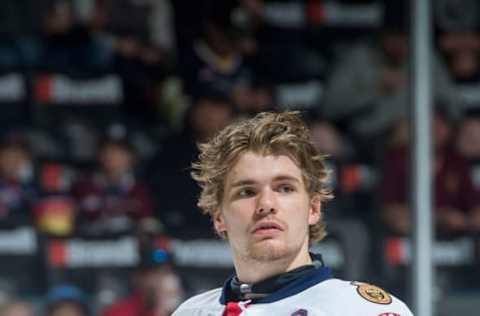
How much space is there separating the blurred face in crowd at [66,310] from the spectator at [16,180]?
374 millimetres

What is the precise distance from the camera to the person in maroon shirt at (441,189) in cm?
550

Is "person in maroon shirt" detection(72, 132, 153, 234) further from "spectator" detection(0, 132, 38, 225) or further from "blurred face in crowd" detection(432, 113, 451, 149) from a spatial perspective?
"blurred face in crowd" detection(432, 113, 451, 149)

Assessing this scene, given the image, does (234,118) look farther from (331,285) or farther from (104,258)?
(331,285)

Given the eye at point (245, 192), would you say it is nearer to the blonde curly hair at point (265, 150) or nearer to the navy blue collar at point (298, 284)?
the blonde curly hair at point (265, 150)

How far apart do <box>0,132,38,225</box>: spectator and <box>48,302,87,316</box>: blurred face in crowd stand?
1.23 feet

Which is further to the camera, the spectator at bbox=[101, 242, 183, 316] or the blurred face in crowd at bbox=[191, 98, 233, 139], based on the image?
the blurred face in crowd at bbox=[191, 98, 233, 139]

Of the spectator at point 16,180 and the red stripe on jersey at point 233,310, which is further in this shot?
the spectator at point 16,180

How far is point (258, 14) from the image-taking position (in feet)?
18.6

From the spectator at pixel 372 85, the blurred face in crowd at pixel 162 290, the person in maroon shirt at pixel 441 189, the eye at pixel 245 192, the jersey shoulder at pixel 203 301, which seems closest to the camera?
the eye at pixel 245 192

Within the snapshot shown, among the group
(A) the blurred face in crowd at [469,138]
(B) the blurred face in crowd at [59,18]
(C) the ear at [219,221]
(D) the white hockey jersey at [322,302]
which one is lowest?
(A) the blurred face in crowd at [469,138]

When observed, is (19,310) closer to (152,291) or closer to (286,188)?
(152,291)

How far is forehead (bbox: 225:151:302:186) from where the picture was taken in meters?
2.61

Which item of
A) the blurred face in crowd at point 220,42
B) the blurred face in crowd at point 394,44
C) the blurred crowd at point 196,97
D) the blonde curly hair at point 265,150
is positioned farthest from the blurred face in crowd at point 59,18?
the blonde curly hair at point 265,150

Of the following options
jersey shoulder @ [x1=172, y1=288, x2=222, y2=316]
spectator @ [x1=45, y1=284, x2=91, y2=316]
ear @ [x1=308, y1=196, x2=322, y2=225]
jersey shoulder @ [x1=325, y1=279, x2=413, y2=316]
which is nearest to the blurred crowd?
spectator @ [x1=45, y1=284, x2=91, y2=316]
